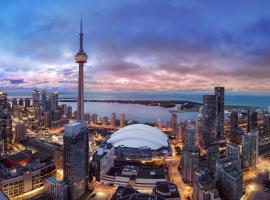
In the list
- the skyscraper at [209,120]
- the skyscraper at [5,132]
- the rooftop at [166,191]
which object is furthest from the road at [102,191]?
the skyscraper at [209,120]

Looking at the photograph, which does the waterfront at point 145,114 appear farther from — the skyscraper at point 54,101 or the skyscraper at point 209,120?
the skyscraper at point 209,120

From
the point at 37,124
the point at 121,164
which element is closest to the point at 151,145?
the point at 121,164

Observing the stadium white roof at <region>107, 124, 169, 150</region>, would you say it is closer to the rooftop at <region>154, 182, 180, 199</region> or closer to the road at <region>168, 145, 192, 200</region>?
the road at <region>168, 145, 192, 200</region>

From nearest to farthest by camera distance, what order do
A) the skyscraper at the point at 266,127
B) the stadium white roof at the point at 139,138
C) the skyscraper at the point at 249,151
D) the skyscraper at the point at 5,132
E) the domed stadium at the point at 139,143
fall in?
the skyscraper at the point at 249,151
the domed stadium at the point at 139,143
the stadium white roof at the point at 139,138
the skyscraper at the point at 5,132
the skyscraper at the point at 266,127

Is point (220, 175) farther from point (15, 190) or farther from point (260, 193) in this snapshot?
point (15, 190)

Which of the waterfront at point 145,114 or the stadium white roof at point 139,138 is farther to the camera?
the waterfront at point 145,114

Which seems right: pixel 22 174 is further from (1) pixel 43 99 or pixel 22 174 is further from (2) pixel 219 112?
(1) pixel 43 99
